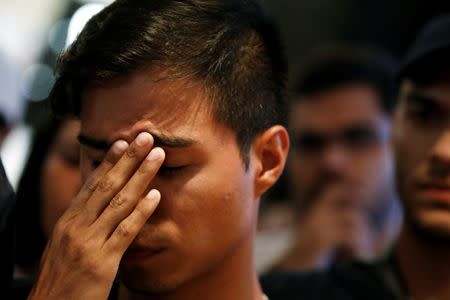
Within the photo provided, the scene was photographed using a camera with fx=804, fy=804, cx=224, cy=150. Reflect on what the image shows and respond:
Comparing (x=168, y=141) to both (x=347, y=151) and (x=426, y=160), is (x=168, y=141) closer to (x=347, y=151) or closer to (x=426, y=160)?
(x=426, y=160)

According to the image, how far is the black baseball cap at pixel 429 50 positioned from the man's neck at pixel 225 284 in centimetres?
95

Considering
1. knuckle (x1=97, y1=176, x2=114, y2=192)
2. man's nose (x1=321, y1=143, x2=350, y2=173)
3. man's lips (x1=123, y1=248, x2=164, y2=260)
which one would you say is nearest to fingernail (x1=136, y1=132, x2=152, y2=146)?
knuckle (x1=97, y1=176, x2=114, y2=192)

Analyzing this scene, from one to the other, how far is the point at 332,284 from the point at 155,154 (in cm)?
113

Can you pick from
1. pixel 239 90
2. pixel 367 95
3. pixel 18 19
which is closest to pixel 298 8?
pixel 367 95

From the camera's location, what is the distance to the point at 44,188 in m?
2.92

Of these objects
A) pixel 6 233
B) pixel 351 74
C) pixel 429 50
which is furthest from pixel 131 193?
pixel 351 74

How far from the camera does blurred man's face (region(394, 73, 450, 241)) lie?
247cm

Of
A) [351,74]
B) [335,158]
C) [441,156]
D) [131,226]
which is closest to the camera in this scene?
[131,226]

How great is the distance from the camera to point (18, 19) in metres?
7.64

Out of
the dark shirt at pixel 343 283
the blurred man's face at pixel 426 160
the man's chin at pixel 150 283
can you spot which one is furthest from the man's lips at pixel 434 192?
the man's chin at pixel 150 283

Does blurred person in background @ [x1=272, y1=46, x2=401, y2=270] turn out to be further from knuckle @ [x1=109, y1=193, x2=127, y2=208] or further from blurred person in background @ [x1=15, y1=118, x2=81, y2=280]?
knuckle @ [x1=109, y1=193, x2=127, y2=208]

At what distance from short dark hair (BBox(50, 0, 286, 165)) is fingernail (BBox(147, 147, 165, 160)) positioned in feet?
0.58

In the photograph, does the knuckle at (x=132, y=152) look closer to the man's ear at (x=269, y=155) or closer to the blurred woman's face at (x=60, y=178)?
the man's ear at (x=269, y=155)

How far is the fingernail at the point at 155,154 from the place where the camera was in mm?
1703
